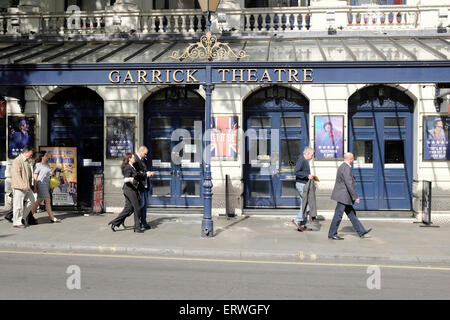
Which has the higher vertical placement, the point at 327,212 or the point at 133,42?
the point at 133,42

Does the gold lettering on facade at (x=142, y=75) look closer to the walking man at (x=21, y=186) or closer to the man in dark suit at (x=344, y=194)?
the walking man at (x=21, y=186)

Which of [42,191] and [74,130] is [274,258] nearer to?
[42,191]

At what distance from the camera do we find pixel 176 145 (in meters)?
14.1

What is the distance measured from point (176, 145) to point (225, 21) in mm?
4097

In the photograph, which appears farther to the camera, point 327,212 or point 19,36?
point 19,36

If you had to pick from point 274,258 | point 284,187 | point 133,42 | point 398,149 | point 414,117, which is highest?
point 133,42

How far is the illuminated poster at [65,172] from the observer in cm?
1388

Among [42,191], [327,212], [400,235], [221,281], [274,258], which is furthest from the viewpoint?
[327,212]

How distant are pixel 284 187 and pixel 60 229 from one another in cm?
643

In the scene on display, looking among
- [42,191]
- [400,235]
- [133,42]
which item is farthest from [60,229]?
[400,235]

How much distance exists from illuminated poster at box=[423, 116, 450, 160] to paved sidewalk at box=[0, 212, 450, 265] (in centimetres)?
188

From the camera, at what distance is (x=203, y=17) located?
47.8ft

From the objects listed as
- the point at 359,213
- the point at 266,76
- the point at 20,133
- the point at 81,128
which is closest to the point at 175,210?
the point at 81,128

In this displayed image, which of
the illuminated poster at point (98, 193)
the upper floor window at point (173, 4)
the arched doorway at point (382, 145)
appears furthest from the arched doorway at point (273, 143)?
the illuminated poster at point (98, 193)
